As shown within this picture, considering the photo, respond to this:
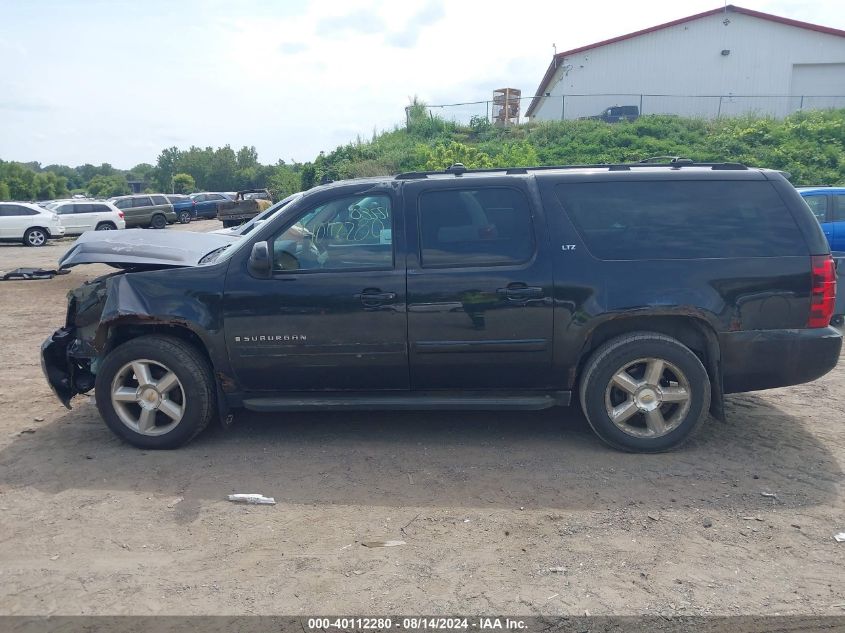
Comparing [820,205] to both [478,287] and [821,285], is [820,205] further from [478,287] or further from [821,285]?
[478,287]

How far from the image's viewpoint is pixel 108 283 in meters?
5.12

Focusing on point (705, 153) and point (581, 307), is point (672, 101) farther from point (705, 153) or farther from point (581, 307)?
point (581, 307)

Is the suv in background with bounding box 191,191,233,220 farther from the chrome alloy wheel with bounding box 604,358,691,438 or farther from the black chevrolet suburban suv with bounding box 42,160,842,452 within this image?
the chrome alloy wheel with bounding box 604,358,691,438

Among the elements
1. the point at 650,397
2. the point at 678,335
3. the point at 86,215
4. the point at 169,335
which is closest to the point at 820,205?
the point at 678,335

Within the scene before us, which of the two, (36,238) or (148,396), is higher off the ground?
(148,396)

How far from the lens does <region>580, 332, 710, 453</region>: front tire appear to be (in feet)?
15.5

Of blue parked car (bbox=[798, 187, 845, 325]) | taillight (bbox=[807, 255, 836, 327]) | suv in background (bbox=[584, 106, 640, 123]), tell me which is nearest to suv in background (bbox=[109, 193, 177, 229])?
suv in background (bbox=[584, 106, 640, 123])

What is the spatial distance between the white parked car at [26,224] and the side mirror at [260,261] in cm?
2394

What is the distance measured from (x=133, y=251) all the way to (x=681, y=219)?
12.9 feet

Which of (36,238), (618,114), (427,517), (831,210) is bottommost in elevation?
(36,238)

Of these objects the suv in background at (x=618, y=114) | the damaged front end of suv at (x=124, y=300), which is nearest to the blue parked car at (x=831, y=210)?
the damaged front end of suv at (x=124, y=300)

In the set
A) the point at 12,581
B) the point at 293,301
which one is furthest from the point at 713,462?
the point at 12,581

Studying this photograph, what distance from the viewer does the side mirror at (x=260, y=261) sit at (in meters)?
4.78

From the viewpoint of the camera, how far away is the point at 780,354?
4.73 metres
